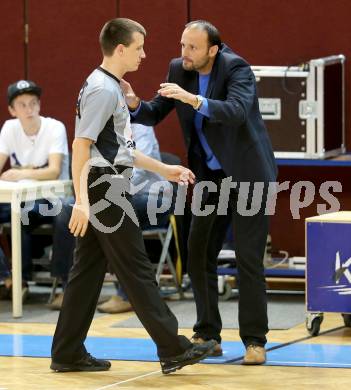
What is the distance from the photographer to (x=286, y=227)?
29.9 ft

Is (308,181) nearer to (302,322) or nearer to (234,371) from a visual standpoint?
(302,322)

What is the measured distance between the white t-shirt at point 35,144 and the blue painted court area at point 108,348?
1819 mm

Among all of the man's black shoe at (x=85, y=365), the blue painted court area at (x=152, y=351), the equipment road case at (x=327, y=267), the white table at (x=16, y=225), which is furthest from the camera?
the white table at (x=16, y=225)

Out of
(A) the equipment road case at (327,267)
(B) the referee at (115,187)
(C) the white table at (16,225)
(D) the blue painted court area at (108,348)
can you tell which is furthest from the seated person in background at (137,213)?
(B) the referee at (115,187)

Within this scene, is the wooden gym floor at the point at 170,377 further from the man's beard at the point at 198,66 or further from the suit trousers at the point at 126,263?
the man's beard at the point at 198,66

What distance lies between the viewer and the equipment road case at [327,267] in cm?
A: 711

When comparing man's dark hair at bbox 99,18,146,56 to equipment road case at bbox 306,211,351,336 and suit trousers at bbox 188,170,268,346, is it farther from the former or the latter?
equipment road case at bbox 306,211,351,336

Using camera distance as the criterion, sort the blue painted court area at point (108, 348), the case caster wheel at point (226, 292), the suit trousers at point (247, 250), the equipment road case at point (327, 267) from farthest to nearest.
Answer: the case caster wheel at point (226, 292) < the equipment road case at point (327, 267) < the blue painted court area at point (108, 348) < the suit trousers at point (247, 250)

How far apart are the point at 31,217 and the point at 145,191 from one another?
0.94 meters

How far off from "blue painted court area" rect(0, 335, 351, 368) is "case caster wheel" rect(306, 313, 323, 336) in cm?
32

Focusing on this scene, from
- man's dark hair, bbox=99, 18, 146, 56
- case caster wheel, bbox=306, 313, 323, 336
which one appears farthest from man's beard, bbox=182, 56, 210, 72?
case caster wheel, bbox=306, 313, 323, 336

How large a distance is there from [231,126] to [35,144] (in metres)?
2.85

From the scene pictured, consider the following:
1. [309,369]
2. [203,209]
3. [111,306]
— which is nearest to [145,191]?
[111,306]

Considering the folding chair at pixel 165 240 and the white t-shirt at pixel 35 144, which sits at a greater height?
the white t-shirt at pixel 35 144
